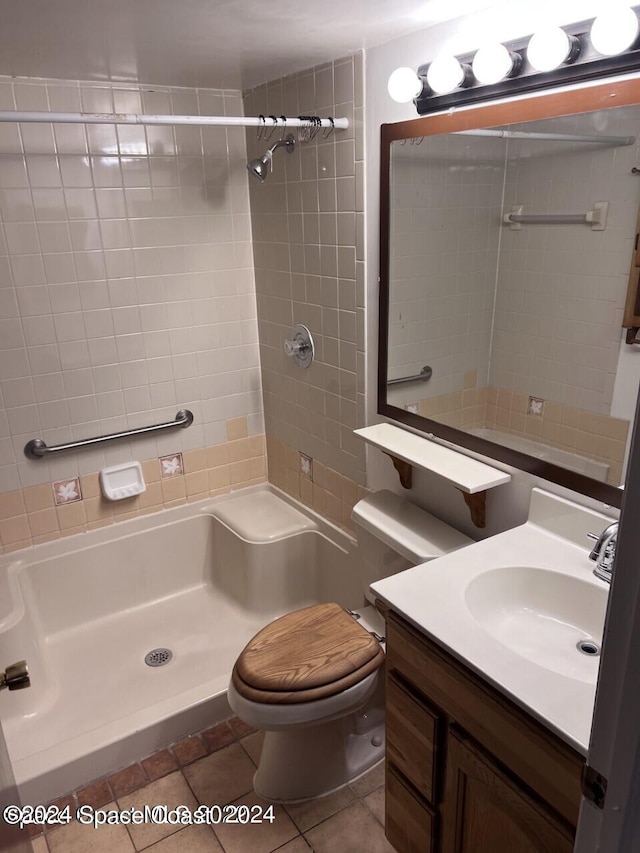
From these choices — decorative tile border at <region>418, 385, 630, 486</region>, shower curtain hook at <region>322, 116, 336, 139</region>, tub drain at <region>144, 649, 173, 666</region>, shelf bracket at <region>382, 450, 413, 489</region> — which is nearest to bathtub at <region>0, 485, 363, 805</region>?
tub drain at <region>144, 649, 173, 666</region>

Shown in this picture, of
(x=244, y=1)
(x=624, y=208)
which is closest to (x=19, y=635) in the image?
(x=244, y=1)

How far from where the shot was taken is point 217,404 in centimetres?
258

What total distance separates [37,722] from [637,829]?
1984 mm

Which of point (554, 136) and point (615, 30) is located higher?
point (615, 30)

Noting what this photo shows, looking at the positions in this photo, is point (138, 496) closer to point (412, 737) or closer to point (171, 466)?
point (171, 466)

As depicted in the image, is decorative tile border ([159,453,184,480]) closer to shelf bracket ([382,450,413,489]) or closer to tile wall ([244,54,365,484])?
tile wall ([244,54,365,484])

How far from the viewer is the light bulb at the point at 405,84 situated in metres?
1.51

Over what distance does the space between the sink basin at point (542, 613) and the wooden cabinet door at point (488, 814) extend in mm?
240

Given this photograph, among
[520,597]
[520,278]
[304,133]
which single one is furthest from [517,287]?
[304,133]

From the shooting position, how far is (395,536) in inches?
70.1

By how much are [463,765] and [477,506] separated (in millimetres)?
652

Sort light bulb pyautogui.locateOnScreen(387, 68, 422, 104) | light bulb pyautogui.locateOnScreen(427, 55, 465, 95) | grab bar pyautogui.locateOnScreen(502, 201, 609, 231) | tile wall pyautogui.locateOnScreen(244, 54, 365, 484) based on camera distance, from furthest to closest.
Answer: tile wall pyautogui.locateOnScreen(244, 54, 365, 484), light bulb pyautogui.locateOnScreen(387, 68, 422, 104), light bulb pyautogui.locateOnScreen(427, 55, 465, 95), grab bar pyautogui.locateOnScreen(502, 201, 609, 231)

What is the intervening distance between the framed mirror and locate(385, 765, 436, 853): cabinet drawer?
0.81 meters

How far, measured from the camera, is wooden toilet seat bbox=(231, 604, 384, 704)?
1.58 metres
